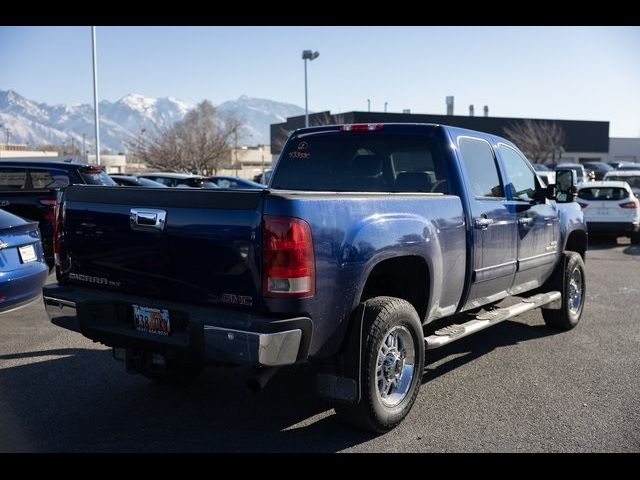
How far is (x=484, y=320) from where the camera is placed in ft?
17.9

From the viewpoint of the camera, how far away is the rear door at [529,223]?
5996 mm

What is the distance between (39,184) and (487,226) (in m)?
7.27

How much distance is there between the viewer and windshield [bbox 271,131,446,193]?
5.22 m

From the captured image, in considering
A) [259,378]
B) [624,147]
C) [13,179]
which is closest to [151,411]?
[259,378]

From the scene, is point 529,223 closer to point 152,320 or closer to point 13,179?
point 152,320

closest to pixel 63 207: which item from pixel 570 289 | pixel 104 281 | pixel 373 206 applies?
pixel 104 281

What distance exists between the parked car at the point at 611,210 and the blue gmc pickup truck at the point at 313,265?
11.1 m

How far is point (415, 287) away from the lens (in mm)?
4680

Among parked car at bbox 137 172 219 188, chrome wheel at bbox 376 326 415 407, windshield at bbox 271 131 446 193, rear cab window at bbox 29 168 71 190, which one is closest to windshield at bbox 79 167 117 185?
rear cab window at bbox 29 168 71 190

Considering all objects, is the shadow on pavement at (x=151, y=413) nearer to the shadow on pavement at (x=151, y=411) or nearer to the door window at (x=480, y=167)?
the shadow on pavement at (x=151, y=411)

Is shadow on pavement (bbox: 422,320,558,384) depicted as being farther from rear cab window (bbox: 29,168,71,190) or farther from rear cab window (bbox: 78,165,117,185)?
rear cab window (bbox: 29,168,71,190)

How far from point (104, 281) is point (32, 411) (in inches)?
47.7

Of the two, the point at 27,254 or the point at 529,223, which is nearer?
the point at 529,223

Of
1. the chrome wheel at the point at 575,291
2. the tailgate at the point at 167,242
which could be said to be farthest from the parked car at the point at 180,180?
the tailgate at the point at 167,242
